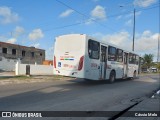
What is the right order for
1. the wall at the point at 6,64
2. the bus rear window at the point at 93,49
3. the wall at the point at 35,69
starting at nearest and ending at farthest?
the bus rear window at the point at 93,49 < the wall at the point at 35,69 < the wall at the point at 6,64

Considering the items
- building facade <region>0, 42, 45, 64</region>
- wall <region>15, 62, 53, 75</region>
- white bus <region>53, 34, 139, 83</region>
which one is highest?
building facade <region>0, 42, 45, 64</region>

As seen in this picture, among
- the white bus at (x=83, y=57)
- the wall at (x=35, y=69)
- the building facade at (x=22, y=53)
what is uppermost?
the building facade at (x=22, y=53)

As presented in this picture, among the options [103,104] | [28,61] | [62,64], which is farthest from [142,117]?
[28,61]

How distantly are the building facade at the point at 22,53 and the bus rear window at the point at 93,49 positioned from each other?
141 feet

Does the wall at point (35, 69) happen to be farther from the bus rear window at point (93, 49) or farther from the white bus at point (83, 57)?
the bus rear window at point (93, 49)

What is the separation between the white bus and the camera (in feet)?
53.3

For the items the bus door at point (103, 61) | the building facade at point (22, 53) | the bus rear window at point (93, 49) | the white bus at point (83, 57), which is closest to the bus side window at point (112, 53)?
the white bus at point (83, 57)

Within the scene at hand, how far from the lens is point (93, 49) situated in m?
17.0

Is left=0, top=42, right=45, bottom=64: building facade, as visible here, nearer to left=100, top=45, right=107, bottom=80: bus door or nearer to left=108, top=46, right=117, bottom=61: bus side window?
left=108, top=46, right=117, bottom=61: bus side window

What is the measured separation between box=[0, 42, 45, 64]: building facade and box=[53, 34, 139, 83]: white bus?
4158 cm

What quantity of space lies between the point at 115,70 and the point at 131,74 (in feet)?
19.5

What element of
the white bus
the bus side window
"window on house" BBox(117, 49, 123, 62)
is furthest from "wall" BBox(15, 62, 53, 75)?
the bus side window

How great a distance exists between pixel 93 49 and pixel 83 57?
48.2 inches

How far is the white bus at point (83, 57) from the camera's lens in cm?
1623
